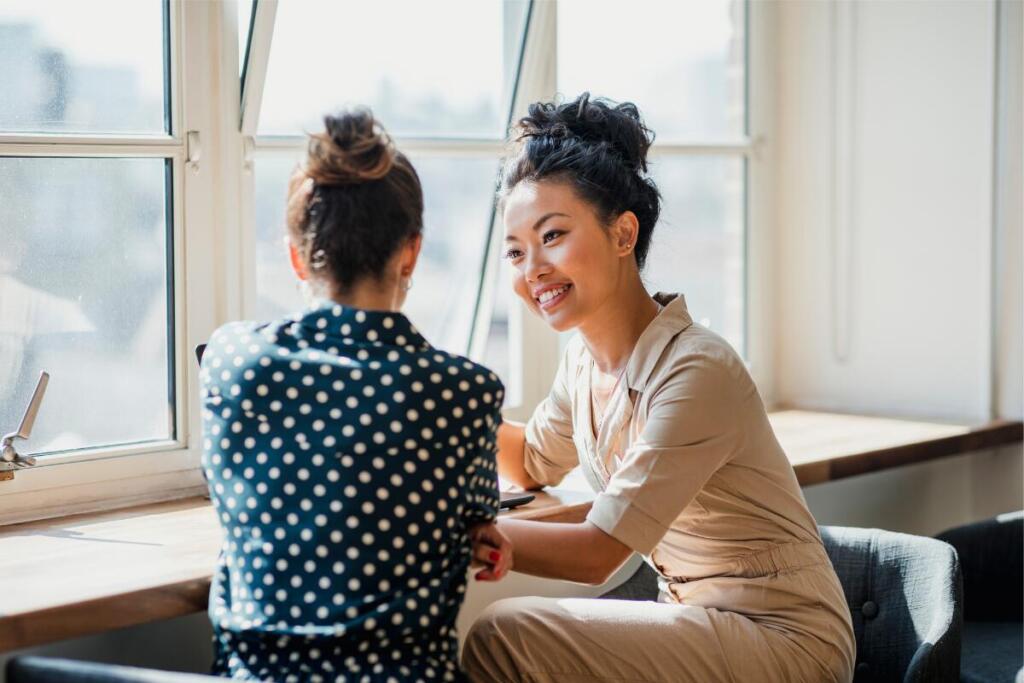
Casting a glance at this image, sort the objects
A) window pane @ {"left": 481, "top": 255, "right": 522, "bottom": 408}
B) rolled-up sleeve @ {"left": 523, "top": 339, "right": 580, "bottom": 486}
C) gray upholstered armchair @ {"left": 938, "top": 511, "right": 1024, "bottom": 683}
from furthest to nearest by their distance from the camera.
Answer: window pane @ {"left": 481, "top": 255, "right": 522, "bottom": 408} < gray upholstered armchair @ {"left": 938, "top": 511, "right": 1024, "bottom": 683} < rolled-up sleeve @ {"left": 523, "top": 339, "right": 580, "bottom": 486}

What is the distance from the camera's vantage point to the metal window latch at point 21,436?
Answer: 82.7 inches

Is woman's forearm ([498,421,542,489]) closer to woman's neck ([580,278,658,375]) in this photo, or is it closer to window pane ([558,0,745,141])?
woman's neck ([580,278,658,375])

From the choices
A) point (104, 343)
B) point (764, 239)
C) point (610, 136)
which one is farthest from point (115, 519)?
point (764, 239)

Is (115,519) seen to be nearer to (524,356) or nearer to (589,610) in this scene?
A: (589,610)

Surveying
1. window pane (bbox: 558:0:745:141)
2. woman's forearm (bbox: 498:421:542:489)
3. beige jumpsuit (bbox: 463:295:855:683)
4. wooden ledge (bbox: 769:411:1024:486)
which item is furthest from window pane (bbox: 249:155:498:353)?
beige jumpsuit (bbox: 463:295:855:683)

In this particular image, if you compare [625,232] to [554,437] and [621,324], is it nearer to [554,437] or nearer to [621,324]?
[621,324]

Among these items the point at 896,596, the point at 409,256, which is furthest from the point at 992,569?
the point at 409,256

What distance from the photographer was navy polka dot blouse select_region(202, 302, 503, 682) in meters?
1.50

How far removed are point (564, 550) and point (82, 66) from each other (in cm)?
126

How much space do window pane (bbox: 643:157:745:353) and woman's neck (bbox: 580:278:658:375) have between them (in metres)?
1.27

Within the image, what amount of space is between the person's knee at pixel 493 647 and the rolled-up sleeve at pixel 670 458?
22 cm

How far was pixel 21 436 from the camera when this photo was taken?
212 cm

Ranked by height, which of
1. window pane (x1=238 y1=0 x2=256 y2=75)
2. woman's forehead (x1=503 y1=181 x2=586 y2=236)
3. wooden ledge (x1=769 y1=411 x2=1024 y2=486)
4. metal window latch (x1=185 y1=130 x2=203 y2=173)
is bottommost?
wooden ledge (x1=769 y1=411 x2=1024 y2=486)

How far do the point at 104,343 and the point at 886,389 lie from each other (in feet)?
7.00
